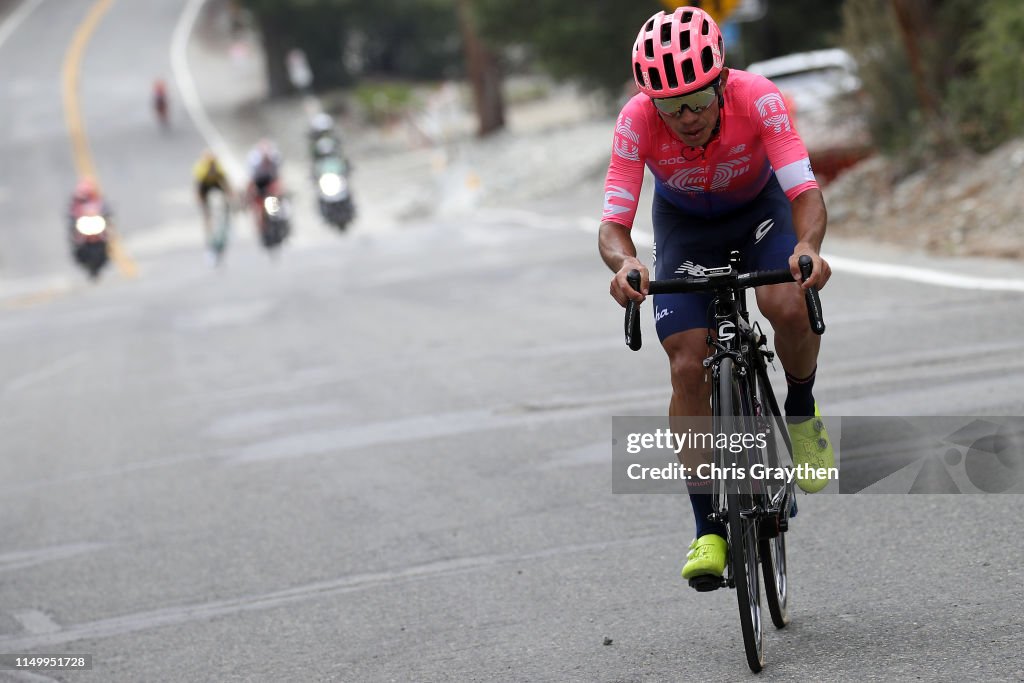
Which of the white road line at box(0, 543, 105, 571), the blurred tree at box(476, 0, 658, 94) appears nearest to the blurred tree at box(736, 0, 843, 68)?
the blurred tree at box(476, 0, 658, 94)

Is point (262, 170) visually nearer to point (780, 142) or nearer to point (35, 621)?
point (35, 621)

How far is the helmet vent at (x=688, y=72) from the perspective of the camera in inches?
201

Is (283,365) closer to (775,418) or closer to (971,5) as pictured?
(775,418)

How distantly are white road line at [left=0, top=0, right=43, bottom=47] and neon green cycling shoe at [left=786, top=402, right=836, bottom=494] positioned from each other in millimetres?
→ 78214

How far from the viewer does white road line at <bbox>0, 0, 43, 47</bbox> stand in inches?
3171

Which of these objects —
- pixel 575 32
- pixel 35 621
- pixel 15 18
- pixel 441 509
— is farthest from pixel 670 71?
pixel 15 18

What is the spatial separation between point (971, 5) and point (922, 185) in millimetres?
2701

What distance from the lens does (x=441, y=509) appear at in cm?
781

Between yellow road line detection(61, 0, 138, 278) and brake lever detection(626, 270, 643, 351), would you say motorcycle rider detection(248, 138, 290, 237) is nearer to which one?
yellow road line detection(61, 0, 138, 278)

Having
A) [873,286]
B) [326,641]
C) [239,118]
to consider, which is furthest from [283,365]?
[239,118]

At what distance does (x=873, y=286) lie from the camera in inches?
535

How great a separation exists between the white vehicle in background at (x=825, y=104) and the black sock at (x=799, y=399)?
7832 mm

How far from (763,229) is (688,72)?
85 centimetres

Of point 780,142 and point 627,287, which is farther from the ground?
point 780,142
